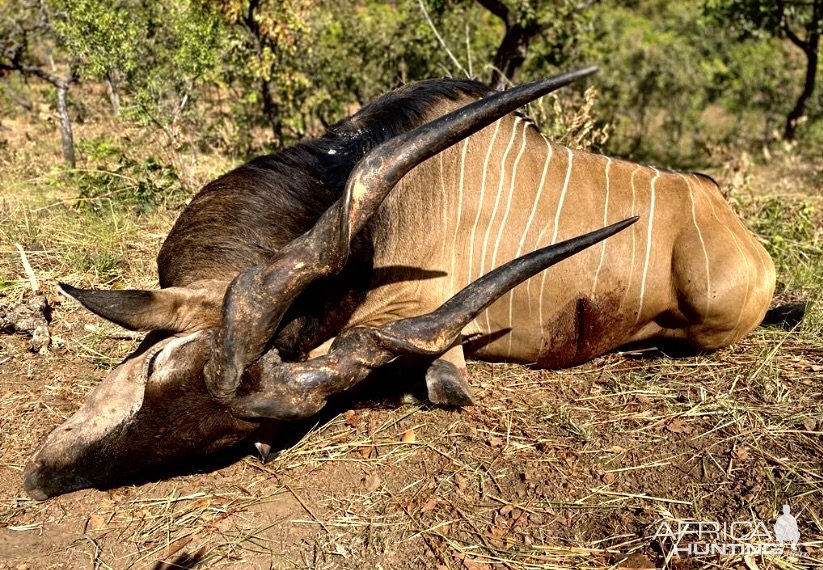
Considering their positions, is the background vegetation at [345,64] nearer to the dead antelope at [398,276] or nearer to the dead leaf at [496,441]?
the dead antelope at [398,276]

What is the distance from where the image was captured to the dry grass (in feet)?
9.21

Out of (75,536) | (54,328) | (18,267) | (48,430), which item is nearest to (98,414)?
(75,536)

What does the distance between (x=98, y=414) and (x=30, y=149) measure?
7451 millimetres

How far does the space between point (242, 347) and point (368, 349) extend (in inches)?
18.7

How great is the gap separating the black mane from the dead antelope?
10 mm

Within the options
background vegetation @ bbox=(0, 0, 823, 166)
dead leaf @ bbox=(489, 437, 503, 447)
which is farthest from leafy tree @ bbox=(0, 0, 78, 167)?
dead leaf @ bbox=(489, 437, 503, 447)

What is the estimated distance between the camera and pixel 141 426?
2746 millimetres

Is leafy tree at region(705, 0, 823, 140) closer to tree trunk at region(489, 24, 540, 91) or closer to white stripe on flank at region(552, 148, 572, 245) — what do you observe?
tree trunk at region(489, 24, 540, 91)

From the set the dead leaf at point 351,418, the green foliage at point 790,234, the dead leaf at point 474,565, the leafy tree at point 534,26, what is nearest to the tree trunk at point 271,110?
the leafy tree at point 534,26

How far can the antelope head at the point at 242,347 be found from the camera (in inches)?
103

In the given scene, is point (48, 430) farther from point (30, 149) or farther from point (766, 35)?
point (766, 35)

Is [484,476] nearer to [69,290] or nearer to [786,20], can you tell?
[69,290]

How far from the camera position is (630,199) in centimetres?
416

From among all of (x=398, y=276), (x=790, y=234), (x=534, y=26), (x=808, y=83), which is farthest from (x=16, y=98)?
(x=808, y=83)
